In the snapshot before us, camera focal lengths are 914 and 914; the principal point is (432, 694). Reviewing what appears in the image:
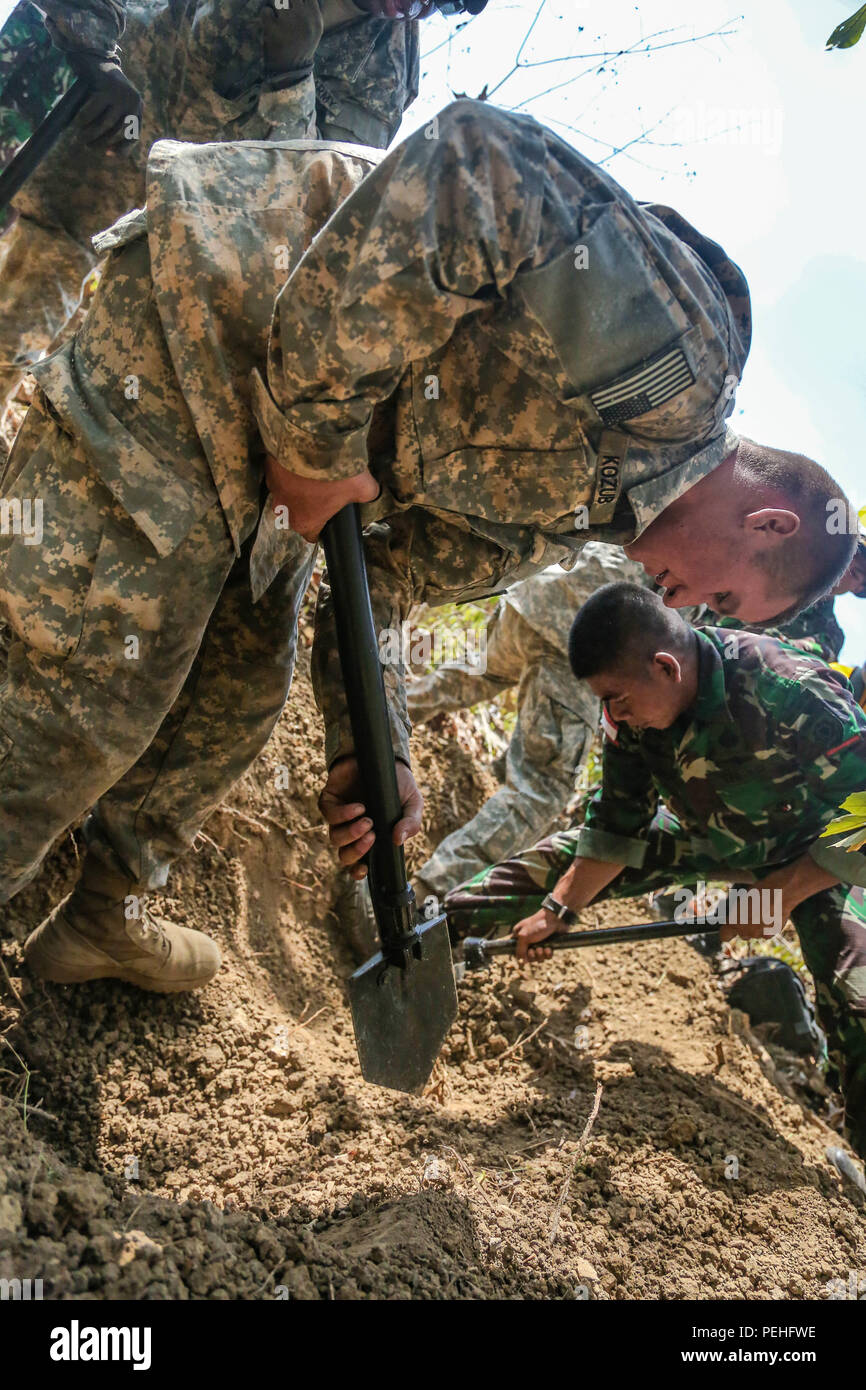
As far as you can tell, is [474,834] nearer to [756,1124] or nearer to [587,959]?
[587,959]

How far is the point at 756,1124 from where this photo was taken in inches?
107

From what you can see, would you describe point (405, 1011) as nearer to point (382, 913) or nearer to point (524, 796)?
point (382, 913)

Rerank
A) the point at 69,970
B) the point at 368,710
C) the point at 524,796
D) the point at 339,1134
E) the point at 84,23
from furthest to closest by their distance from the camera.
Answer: the point at 524,796
the point at 84,23
the point at 339,1134
the point at 69,970
the point at 368,710

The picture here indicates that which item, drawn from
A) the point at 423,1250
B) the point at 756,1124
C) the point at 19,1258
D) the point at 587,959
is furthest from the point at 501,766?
the point at 19,1258

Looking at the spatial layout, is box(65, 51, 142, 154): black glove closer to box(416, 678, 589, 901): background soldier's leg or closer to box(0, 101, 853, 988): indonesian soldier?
box(0, 101, 853, 988): indonesian soldier

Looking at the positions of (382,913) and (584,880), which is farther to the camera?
(584,880)

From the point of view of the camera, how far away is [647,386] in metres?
1.36

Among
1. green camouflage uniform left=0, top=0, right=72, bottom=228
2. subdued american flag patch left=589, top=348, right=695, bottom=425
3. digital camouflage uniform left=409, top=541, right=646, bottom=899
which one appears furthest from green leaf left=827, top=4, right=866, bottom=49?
green camouflage uniform left=0, top=0, right=72, bottom=228

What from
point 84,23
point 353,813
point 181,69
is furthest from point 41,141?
point 353,813

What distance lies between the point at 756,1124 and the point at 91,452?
8.46 ft

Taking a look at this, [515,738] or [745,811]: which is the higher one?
[745,811]

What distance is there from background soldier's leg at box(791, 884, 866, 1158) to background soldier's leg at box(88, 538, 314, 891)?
185 centimetres

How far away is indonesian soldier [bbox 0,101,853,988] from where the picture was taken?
4.11 feet

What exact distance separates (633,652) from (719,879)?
3.00 feet
